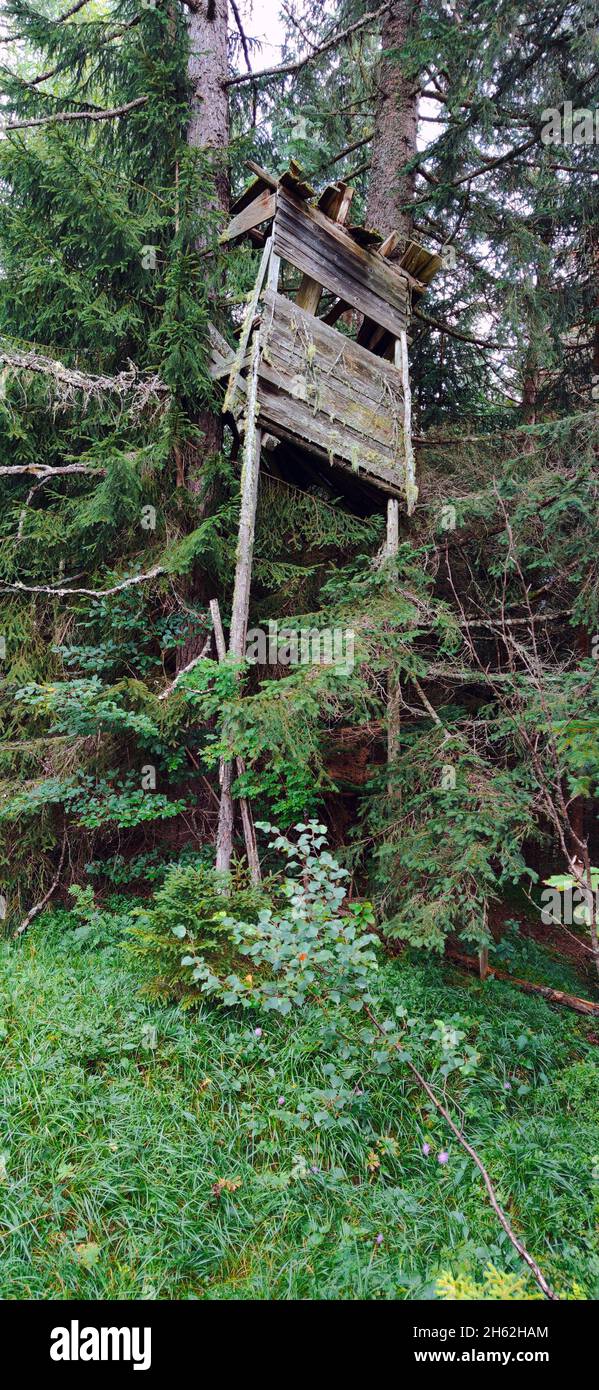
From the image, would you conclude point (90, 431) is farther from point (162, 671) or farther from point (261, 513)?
point (162, 671)

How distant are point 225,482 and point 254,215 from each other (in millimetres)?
2382

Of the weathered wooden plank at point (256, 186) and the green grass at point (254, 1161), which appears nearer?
the green grass at point (254, 1161)

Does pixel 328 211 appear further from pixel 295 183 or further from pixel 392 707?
pixel 392 707

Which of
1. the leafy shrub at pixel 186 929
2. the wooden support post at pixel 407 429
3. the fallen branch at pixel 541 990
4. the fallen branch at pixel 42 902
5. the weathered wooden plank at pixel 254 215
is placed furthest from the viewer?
the wooden support post at pixel 407 429

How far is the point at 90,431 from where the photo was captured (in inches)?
278

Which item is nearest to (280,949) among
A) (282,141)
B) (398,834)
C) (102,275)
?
(398,834)

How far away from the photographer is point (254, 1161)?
3.47 metres

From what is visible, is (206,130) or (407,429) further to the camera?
(206,130)

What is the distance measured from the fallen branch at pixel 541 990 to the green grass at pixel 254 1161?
763 mm

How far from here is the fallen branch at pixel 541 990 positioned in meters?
5.34

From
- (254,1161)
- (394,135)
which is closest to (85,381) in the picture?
(394,135)

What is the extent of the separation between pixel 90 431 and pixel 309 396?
252 centimetres

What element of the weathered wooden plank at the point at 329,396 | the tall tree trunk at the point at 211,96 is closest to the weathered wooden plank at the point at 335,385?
the weathered wooden plank at the point at 329,396

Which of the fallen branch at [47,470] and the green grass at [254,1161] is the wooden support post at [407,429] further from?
the green grass at [254,1161]
